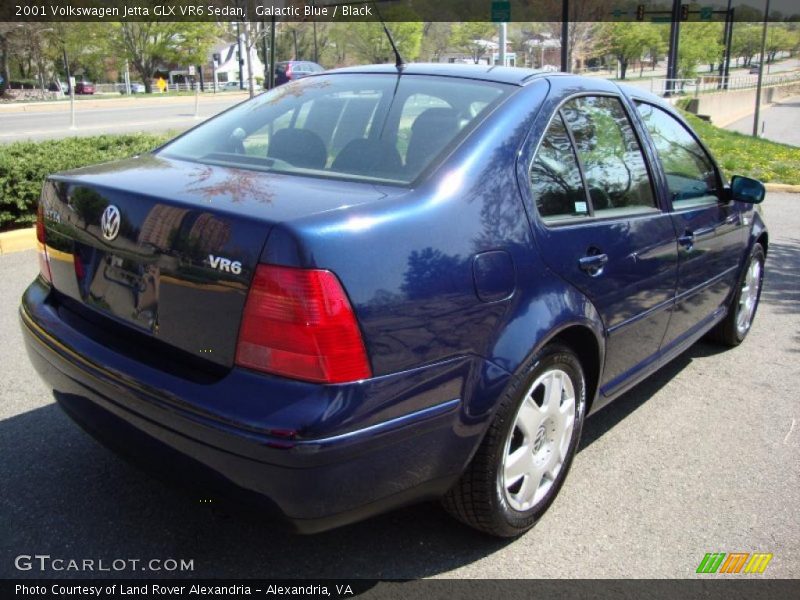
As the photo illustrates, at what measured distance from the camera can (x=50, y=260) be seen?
9.07ft

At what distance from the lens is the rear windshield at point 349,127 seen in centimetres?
261

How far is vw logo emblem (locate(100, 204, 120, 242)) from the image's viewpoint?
2354mm

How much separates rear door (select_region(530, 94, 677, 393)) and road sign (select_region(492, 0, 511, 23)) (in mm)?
12088

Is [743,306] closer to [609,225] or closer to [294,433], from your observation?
[609,225]

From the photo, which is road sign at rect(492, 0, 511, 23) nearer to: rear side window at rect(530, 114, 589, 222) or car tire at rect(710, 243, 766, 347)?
car tire at rect(710, 243, 766, 347)

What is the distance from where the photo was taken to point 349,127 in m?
2.90

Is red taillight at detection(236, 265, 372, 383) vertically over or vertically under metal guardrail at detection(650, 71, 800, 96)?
under

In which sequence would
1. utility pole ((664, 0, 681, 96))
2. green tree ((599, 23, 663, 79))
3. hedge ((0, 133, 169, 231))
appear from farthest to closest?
green tree ((599, 23, 663, 79)) < utility pole ((664, 0, 681, 96)) < hedge ((0, 133, 169, 231))

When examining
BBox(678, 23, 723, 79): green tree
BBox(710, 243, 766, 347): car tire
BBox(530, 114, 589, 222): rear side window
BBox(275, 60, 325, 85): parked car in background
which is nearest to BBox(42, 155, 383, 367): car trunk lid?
BBox(530, 114, 589, 222): rear side window

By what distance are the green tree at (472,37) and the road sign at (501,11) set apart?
58891mm

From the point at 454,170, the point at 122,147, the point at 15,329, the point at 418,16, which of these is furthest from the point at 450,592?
the point at 418,16

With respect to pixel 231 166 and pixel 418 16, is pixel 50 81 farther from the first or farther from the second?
pixel 231 166

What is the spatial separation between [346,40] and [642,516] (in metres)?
68.5

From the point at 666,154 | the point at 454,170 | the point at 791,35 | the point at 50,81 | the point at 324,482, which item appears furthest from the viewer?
the point at 791,35
